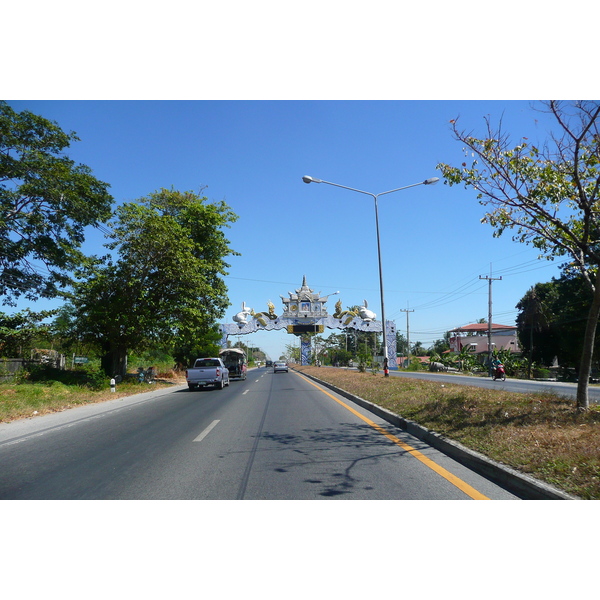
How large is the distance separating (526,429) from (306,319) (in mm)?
57139

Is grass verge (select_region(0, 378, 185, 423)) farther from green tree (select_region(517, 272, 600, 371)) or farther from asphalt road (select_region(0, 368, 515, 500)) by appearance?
green tree (select_region(517, 272, 600, 371))

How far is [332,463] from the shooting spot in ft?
23.3

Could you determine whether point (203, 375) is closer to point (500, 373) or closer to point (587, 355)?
point (587, 355)

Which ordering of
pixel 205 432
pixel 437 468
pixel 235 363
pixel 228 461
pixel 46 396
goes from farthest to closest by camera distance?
pixel 235 363, pixel 46 396, pixel 205 432, pixel 228 461, pixel 437 468

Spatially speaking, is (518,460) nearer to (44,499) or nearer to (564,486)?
(564,486)

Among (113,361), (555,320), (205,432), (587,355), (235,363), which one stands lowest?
(205,432)

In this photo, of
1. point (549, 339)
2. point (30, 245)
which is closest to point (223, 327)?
point (549, 339)

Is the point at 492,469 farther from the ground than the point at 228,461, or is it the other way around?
the point at 492,469

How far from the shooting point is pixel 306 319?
212ft

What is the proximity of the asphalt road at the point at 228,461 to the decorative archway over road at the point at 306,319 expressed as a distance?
51.6 metres

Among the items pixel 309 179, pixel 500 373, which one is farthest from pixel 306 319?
pixel 309 179

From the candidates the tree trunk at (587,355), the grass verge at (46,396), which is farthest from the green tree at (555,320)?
the grass verge at (46,396)

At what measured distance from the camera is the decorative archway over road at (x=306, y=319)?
6419 centimetres

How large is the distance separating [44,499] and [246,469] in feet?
8.24
